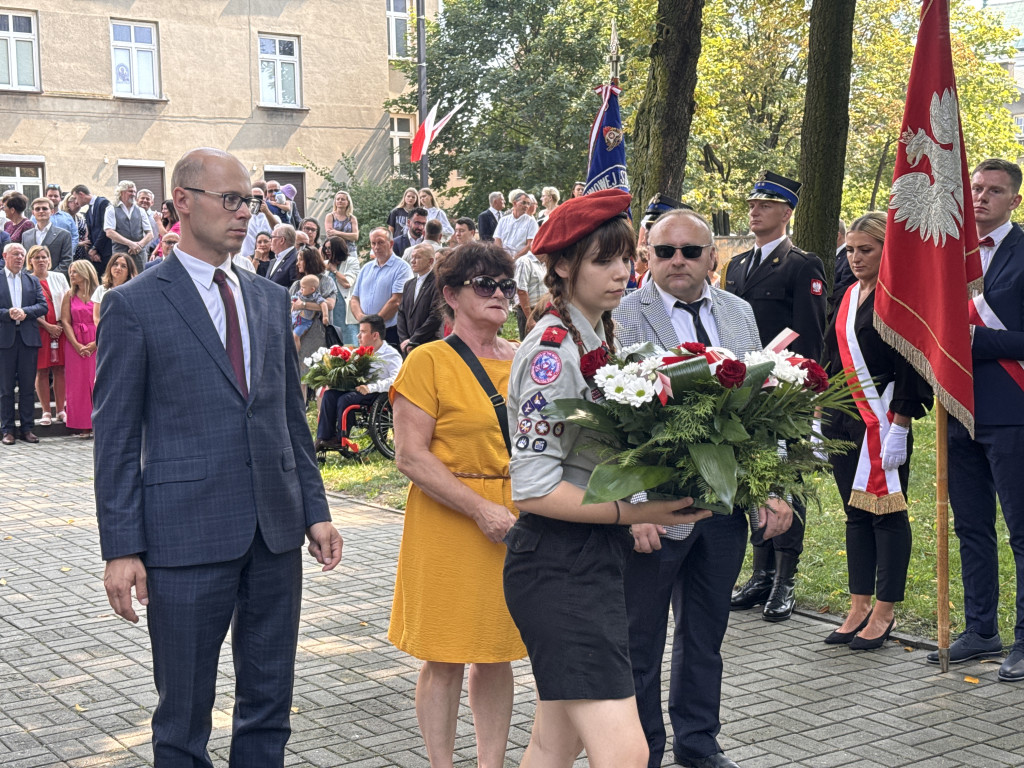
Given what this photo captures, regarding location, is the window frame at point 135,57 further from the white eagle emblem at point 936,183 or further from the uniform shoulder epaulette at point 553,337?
the uniform shoulder epaulette at point 553,337

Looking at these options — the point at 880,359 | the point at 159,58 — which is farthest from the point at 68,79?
the point at 880,359

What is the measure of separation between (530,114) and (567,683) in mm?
35445

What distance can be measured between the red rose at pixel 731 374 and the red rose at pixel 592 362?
33 cm

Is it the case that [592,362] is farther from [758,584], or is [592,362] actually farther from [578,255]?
[758,584]

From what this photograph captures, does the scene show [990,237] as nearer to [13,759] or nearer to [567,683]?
[567,683]

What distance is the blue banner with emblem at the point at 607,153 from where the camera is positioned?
1024cm

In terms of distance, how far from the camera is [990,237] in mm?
6340

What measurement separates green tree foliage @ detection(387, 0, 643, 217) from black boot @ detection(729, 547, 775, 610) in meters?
29.3

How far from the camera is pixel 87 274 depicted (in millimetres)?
15852

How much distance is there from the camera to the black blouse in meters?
6.29

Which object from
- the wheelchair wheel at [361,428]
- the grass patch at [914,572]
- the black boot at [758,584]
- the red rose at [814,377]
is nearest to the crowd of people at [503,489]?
the red rose at [814,377]

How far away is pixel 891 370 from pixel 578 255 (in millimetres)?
3491

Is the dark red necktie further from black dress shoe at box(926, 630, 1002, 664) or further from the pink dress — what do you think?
the pink dress

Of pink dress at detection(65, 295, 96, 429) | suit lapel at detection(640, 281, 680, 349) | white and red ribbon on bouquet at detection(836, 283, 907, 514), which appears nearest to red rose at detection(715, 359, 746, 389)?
suit lapel at detection(640, 281, 680, 349)
